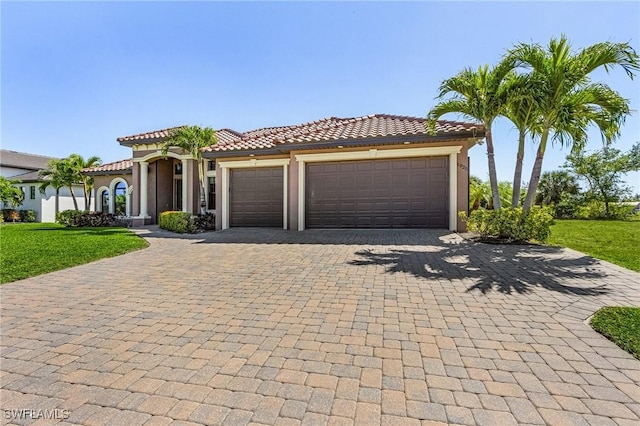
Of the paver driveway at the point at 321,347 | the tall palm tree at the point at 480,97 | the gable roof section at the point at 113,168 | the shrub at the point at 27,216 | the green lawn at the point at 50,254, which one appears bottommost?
the paver driveway at the point at 321,347

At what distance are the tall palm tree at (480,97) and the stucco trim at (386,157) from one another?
1136 mm

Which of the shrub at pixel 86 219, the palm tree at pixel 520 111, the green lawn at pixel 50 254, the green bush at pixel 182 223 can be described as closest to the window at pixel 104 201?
the shrub at pixel 86 219

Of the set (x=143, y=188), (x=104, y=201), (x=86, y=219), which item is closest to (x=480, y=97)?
(x=143, y=188)

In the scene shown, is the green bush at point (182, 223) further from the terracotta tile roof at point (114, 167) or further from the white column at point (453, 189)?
the white column at point (453, 189)

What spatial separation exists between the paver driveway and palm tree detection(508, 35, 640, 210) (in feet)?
15.7

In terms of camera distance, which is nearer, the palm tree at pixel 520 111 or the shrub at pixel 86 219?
the palm tree at pixel 520 111

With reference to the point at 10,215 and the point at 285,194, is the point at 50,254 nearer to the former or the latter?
the point at 285,194

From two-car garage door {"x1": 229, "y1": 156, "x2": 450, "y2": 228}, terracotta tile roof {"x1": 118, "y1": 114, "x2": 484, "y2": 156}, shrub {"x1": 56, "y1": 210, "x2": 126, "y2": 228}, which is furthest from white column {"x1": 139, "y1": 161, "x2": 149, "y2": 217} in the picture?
two-car garage door {"x1": 229, "y1": 156, "x2": 450, "y2": 228}

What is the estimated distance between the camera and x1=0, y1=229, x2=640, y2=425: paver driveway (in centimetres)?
220

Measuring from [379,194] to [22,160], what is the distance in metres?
43.2

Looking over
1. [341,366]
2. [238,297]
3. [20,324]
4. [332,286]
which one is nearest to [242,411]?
[341,366]

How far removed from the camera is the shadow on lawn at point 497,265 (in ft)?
16.7

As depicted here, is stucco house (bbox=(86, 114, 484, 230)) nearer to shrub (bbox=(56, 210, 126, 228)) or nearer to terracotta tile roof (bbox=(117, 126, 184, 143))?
terracotta tile roof (bbox=(117, 126, 184, 143))

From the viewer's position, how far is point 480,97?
9609mm
